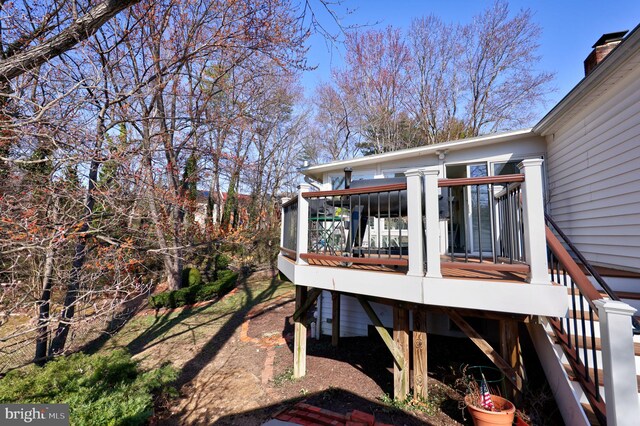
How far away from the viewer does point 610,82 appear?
352 centimetres

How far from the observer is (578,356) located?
7.84 feet

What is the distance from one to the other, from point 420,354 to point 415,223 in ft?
6.08

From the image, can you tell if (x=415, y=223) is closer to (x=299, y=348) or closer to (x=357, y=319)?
(x=299, y=348)

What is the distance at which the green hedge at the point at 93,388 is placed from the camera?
3.14 metres

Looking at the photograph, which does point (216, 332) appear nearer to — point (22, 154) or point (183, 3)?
point (22, 154)

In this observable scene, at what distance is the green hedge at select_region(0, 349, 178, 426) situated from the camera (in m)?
3.14

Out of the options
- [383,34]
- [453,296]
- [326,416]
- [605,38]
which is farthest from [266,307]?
[383,34]

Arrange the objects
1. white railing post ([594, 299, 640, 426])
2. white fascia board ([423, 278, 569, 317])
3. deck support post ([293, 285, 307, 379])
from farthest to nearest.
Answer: deck support post ([293, 285, 307, 379]) < white fascia board ([423, 278, 569, 317]) < white railing post ([594, 299, 640, 426])

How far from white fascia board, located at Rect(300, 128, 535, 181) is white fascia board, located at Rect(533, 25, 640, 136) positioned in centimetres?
60

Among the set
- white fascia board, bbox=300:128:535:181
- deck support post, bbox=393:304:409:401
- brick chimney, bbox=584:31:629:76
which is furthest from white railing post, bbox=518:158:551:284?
brick chimney, bbox=584:31:629:76

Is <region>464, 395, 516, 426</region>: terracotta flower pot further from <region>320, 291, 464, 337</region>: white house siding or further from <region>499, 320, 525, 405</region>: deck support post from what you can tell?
<region>320, 291, 464, 337</region>: white house siding

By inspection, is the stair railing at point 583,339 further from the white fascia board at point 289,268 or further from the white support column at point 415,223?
Result: the white fascia board at point 289,268

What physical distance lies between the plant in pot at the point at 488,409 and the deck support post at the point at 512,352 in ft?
1.40

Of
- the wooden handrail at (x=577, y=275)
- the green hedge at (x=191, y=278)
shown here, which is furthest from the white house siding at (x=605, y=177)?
the green hedge at (x=191, y=278)
